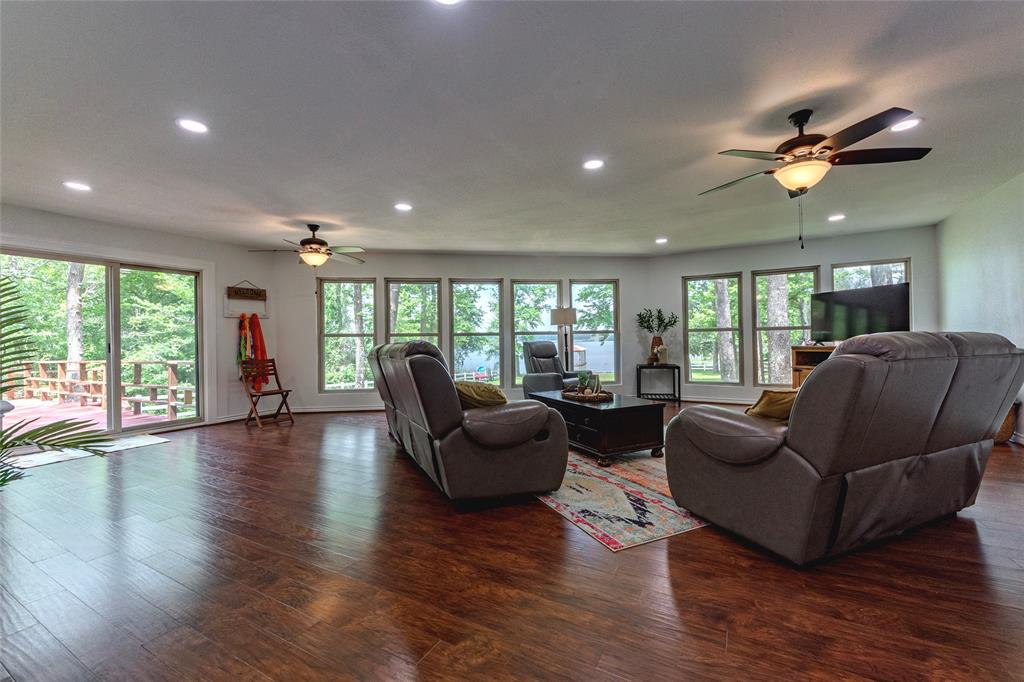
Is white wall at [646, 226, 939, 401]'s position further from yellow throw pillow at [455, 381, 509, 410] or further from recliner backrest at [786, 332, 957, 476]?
yellow throw pillow at [455, 381, 509, 410]

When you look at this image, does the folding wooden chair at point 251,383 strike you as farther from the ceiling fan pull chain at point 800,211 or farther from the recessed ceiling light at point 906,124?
the recessed ceiling light at point 906,124

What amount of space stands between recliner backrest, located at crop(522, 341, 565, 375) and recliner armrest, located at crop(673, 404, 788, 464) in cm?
372

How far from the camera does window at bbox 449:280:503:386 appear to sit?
719 centimetres

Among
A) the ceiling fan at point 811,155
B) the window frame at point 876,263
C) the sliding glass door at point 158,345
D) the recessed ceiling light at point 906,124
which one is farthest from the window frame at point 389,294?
the window frame at point 876,263

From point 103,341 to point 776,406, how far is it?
659 cm

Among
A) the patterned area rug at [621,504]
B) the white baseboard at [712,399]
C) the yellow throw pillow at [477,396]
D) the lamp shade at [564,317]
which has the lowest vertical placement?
the patterned area rug at [621,504]

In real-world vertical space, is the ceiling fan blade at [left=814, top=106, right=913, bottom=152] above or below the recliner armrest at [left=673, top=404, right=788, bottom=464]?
above

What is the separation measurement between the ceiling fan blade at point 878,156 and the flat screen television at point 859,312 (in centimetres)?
322

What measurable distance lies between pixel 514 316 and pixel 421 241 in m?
2.03

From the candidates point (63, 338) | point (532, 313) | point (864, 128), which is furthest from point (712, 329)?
point (63, 338)

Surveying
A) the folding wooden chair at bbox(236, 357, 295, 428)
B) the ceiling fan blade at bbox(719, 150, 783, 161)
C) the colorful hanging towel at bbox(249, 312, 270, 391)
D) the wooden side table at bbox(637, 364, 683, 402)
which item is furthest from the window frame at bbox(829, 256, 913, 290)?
the colorful hanging towel at bbox(249, 312, 270, 391)

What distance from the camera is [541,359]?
20.5ft

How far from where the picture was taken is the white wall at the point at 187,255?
14.5 ft

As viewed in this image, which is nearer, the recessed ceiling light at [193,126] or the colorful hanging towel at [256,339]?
the recessed ceiling light at [193,126]
